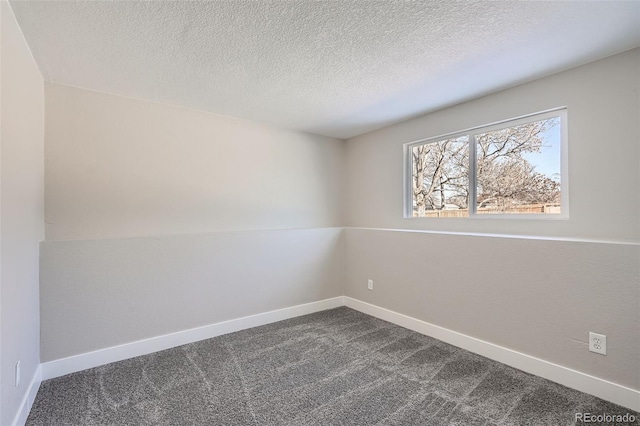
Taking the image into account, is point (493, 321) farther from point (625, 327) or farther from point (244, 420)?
point (244, 420)

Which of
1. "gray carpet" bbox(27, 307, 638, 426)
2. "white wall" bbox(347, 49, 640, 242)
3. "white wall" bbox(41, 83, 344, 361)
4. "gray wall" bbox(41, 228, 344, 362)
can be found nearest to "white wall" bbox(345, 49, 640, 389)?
"white wall" bbox(347, 49, 640, 242)

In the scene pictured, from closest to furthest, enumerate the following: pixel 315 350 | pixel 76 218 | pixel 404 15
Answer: pixel 404 15 → pixel 76 218 → pixel 315 350

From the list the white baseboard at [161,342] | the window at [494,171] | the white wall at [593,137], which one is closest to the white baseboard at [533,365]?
the white wall at [593,137]

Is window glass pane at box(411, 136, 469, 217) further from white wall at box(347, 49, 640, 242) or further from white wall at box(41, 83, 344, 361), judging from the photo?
white wall at box(41, 83, 344, 361)

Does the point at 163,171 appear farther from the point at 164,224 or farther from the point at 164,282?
the point at 164,282

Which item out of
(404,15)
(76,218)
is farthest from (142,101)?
(404,15)

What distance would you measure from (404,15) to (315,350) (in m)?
2.69

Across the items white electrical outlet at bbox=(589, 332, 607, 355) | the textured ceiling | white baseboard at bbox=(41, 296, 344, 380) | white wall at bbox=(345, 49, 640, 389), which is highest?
the textured ceiling

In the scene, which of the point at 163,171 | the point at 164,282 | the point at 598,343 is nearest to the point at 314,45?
the point at 163,171

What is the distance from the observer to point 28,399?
1899 millimetres

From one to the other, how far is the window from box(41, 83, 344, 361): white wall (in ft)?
4.57

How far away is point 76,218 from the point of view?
257cm

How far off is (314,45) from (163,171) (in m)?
1.97

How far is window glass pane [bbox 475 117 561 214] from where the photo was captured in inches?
98.7
